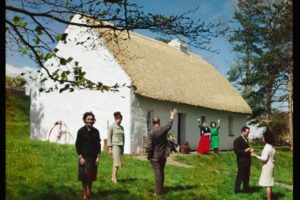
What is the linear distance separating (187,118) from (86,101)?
502cm

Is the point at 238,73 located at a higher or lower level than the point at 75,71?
higher

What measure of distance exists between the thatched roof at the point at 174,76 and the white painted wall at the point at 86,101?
56 centimetres

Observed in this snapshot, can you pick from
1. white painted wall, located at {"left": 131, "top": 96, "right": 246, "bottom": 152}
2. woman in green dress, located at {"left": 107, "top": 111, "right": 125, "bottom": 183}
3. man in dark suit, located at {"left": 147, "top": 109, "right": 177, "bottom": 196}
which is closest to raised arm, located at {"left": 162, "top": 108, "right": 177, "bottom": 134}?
man in dark suit, located at {"left": 147, "top": 109, "right": 177, "bottom": 196}

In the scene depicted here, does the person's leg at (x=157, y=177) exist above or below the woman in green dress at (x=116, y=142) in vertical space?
below

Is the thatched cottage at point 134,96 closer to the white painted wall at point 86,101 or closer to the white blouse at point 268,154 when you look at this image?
the white painted wall at point 86,101

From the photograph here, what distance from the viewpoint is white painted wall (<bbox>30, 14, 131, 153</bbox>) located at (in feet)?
51.1

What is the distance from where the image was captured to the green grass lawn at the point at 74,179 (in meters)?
6.85

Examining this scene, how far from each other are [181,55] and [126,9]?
707 inches

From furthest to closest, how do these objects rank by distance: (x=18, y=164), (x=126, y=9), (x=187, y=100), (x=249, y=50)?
(x=249, y=50), (x=187, y=100), (x=18, y=164), (x=126, y=9)

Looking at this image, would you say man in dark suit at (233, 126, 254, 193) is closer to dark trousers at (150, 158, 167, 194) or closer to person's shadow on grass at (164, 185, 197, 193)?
person's shadow on grass at (164, 185, 197, 193)

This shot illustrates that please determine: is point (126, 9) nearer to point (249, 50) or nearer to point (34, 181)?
point (34, 181)

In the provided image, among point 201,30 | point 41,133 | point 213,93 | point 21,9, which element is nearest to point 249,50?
point 213,93

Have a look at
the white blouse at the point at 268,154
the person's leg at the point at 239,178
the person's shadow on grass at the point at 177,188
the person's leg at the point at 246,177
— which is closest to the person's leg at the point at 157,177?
the person's shadow on grass at the point at 177,188

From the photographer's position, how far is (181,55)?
75.0 ft
